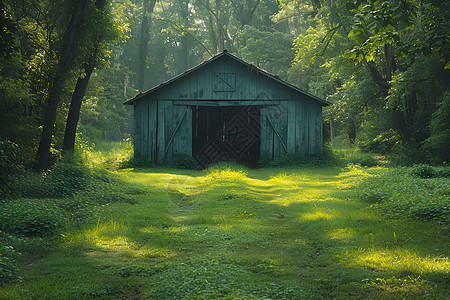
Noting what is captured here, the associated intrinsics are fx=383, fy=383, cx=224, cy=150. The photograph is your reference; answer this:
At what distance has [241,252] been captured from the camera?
5.82m

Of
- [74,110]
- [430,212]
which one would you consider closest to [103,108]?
[74,110]

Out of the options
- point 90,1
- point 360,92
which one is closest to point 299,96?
point 360,92

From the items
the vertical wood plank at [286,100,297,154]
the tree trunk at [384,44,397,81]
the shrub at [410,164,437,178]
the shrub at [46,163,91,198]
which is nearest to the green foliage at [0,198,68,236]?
the shrub at [46,163,91,198]

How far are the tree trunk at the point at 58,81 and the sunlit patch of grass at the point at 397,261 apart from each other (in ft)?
30.8

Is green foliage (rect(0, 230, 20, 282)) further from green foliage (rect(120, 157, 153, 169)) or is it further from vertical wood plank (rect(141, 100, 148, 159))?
vertical wood plank (rect(141, 100, 148, 159))

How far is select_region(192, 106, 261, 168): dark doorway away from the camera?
2358cm

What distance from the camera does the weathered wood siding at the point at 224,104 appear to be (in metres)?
19.8

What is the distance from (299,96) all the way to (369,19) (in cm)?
1443

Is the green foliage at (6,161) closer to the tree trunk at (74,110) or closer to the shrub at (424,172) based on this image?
the tree trunk at (74,110)

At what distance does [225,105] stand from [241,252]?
1464 centimetres

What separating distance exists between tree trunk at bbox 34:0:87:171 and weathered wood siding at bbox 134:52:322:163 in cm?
801

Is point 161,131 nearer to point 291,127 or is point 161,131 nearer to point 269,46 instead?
point 291,127

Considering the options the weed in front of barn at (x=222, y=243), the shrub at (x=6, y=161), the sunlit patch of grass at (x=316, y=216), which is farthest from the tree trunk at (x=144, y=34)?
the sunlit patch of grass at (x=316, y=216)

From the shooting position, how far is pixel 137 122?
19.8 m
